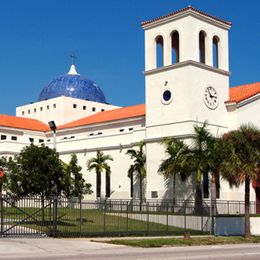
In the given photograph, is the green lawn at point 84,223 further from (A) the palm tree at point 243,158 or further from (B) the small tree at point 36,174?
(A) the palm tree at point 243,158

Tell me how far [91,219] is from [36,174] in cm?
523

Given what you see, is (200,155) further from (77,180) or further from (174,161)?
(77,180)

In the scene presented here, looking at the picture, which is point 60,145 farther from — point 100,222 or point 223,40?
point 100,222

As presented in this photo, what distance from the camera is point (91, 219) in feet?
115

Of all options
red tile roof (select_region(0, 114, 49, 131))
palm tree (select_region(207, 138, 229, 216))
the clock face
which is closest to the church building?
the clock face

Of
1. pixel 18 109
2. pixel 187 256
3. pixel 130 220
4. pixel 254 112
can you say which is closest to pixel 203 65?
pixel 254 112

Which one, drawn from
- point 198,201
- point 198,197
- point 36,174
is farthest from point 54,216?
point 198,197

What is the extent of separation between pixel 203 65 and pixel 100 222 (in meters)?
21.8

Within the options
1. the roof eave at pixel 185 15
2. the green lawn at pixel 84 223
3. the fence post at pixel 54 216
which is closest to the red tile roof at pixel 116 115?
the roof eave at pixel 185 15

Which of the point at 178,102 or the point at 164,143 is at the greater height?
the point at 178,102

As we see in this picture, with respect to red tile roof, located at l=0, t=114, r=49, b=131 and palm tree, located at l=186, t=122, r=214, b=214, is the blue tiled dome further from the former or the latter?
palm tree, located at l=186, t=122, r=214, b=214

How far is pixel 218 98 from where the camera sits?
52875mm

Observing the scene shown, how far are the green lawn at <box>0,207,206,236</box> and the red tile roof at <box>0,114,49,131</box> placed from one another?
130 feet

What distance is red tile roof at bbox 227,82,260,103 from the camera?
177ft
